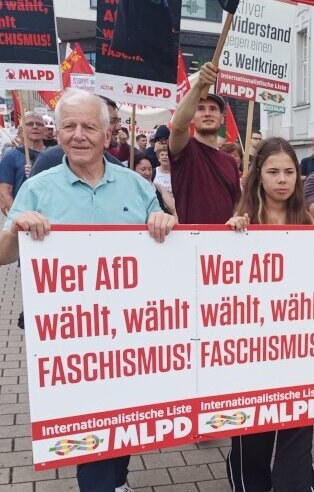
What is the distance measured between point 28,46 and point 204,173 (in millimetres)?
2518

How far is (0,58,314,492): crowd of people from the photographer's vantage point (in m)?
2.37

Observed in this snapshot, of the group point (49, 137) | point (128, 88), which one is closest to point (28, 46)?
point (128, 88)

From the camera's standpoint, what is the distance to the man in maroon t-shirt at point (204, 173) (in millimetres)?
3318

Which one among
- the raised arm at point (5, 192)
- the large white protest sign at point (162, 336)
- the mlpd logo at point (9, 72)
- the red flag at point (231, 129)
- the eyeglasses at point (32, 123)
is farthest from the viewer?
the red flag at point (231, 129)

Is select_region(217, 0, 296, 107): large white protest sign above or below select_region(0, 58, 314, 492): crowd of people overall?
above

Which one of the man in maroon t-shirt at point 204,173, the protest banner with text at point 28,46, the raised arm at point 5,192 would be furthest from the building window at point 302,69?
the man in maroon t-shirt at point 204,173

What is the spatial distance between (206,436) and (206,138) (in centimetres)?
174

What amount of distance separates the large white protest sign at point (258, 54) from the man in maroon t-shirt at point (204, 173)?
1.68m

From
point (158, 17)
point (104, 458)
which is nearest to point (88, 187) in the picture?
point (104, 458)

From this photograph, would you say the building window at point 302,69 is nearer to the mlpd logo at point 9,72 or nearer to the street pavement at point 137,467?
the mlpd logo at point 9,72

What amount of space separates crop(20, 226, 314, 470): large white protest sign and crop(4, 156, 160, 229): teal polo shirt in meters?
0.22

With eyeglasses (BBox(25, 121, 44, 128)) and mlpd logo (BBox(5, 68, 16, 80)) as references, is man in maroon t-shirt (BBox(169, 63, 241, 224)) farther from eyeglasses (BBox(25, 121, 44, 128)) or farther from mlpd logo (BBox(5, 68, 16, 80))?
eyeglasses (BBox(25, 121, 44, 128))

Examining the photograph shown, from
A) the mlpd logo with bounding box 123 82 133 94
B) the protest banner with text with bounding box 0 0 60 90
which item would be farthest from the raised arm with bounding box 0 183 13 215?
the mlpd logo with bounding box 123 82 133 94

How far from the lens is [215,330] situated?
2.41 metres
